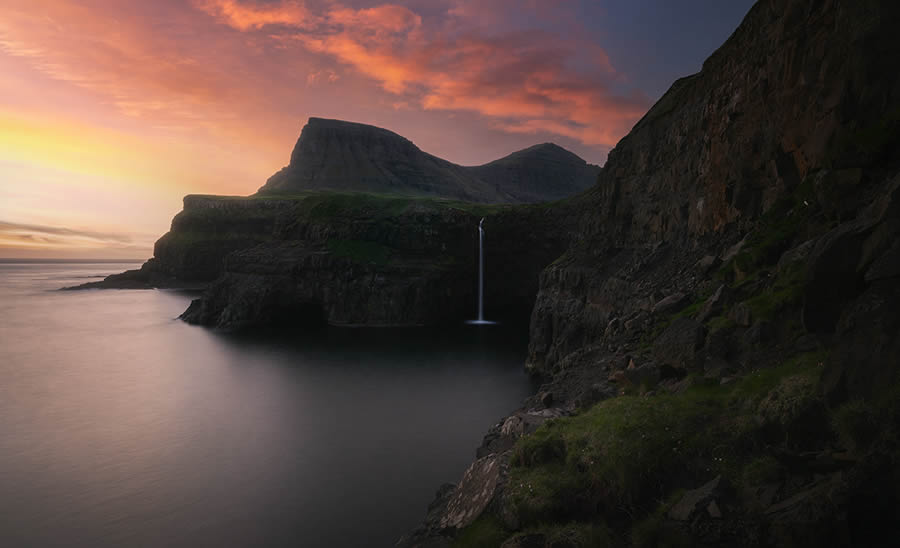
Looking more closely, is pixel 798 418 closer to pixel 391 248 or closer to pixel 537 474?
pixel 537 474

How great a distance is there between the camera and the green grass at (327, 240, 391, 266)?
9100 cm

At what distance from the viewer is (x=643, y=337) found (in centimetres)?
2314

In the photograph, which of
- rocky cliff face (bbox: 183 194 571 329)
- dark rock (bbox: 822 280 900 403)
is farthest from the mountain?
rocky cliff face (bbox: 183 194 571 329)

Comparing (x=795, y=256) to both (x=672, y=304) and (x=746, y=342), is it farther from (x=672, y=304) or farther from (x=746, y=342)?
(x=672, y=304)

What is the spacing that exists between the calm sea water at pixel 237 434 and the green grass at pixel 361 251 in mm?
22770

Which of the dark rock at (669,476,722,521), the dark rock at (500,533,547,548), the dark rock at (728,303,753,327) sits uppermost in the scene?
the dark rock at (728,303,753,327)

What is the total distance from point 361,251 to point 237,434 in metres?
60.3

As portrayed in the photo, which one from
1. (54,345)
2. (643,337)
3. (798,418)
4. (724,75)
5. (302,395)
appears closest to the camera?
(798,418)

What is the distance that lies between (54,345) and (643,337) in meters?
83.1

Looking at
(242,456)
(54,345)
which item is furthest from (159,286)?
(242,456)

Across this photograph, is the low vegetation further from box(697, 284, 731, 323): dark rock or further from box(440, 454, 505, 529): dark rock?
box(697, 284, 731, 323): dark rock

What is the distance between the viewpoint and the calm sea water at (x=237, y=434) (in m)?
22.9

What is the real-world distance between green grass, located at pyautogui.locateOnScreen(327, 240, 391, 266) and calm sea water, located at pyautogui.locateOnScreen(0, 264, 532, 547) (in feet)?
74.7

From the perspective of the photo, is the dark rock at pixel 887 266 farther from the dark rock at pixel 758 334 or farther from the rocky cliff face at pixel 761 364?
the dark rock at pixel 758 334
